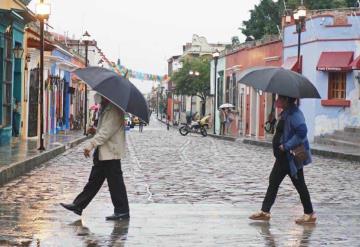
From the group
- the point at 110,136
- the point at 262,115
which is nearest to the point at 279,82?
the point at 110,136

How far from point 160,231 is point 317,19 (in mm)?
26614

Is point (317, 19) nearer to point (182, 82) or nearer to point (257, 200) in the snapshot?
point (257, 200)

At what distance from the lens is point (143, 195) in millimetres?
12086

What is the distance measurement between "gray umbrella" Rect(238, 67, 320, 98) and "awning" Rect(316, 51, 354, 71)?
22.6 metres

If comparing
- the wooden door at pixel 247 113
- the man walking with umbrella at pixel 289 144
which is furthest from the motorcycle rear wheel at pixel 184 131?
the man walking with umbrella at pixel 289 144

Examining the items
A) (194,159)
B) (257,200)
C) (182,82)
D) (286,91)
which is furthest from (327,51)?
(182,82)

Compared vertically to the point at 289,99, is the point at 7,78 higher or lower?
higher

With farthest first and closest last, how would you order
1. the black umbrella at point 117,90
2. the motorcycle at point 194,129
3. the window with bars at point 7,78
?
the motorcycle at point 194,129
the window with bars at point 7,78
the black umbrella at point 117,90

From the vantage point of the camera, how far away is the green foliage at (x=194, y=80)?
73812mm

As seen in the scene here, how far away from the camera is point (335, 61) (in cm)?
3262

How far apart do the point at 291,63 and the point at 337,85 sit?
3385 millimetres

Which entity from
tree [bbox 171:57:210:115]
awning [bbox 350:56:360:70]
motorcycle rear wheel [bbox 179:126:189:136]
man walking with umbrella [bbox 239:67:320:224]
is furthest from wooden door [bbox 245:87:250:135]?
man walking with umbrella [bbox 239:67:320:224]

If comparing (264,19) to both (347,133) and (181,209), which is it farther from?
(181,209)

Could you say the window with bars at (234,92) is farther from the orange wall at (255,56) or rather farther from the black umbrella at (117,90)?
the black umbrella at (117,90)
